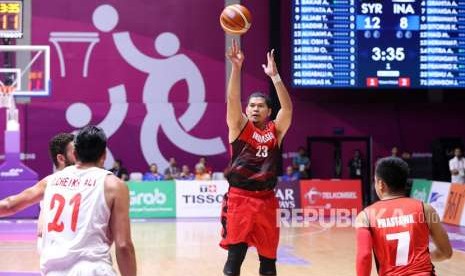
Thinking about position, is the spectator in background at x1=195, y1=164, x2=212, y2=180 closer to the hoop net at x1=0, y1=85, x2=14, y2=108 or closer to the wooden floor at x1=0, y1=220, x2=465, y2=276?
the wooden floor at x1=0, y1=220, x2=465, y2=276

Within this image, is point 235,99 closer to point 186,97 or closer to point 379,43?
point 379,43

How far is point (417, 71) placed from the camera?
707 inches

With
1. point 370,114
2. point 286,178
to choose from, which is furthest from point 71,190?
point 370,114

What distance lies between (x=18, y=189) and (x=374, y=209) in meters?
13.3

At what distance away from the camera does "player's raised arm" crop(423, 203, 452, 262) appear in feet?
12.5

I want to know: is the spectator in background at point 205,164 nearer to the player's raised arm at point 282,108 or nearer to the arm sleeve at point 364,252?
the player's raised arm at point 282,108

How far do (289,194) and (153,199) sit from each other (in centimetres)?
356

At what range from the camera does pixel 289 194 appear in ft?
56.9

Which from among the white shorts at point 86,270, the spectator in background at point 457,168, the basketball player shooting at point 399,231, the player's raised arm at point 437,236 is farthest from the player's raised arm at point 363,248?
the spectator in background at point 457,168

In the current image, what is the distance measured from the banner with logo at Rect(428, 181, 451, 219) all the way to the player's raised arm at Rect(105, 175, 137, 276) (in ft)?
44.8

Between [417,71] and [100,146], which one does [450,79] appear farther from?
[100,146]

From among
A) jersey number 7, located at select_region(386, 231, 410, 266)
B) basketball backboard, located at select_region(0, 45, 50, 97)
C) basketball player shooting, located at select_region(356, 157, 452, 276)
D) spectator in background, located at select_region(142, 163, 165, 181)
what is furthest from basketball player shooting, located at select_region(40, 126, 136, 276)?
spectator in background, located at select_region(142, 163, 165, 181)

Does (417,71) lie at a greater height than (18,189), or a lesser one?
greater

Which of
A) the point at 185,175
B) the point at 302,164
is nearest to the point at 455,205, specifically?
the point at 302,164
